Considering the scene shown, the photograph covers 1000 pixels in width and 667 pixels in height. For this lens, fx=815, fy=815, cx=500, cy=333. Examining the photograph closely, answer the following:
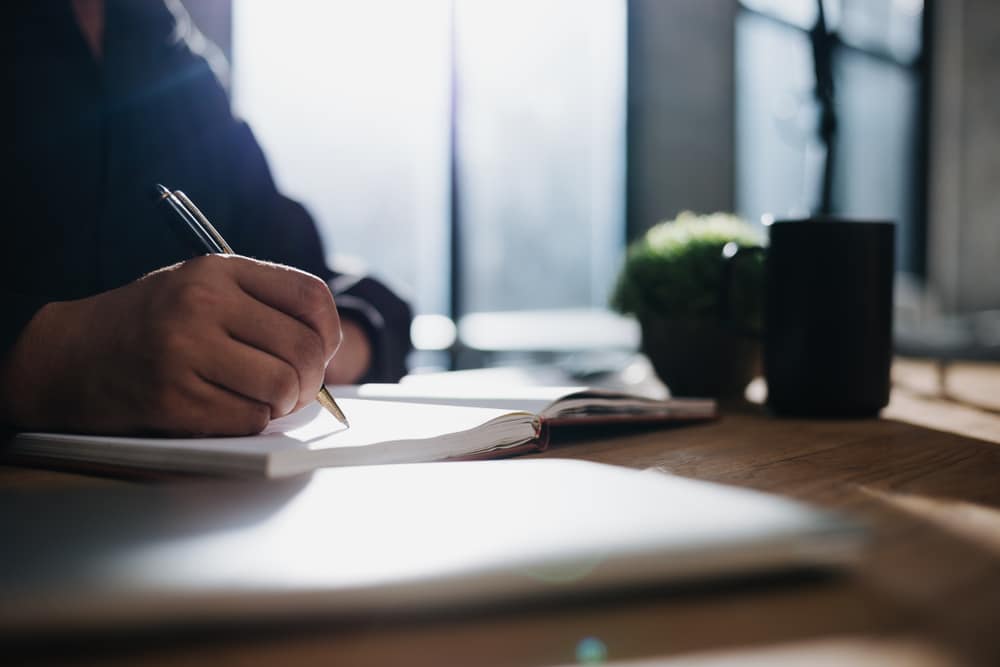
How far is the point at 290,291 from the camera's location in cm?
47

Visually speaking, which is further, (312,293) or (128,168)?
(128,168)

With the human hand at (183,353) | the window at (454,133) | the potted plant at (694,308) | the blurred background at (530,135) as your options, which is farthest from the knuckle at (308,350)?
the window at (454,133)

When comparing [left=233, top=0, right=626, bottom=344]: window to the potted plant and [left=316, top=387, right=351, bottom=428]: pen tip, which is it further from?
[left=316, top=387, right=351, bottom=428]: pen tip

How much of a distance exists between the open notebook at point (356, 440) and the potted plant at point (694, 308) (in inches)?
12.0

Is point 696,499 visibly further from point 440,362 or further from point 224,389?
point 440,362

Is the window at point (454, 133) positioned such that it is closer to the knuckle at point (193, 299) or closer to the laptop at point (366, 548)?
the knuckle at point (193, 299)

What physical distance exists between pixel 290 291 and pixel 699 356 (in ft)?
1.71

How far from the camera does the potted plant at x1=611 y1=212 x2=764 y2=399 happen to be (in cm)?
86

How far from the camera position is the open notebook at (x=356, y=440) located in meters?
0.37

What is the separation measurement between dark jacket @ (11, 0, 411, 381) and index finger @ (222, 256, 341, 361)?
1.23ft

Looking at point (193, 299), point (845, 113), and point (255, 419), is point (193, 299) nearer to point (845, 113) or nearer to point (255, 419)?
point (255, 419)

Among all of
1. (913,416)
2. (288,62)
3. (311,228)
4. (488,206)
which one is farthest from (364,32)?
(913,416)

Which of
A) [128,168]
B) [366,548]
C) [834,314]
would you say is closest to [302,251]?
[128,168]

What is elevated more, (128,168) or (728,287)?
(128,168)
